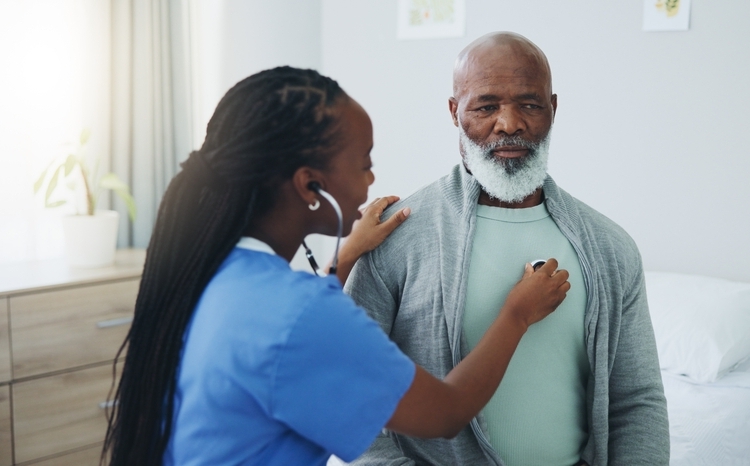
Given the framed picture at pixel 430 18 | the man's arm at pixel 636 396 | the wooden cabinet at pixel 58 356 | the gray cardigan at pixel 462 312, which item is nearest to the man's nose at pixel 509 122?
the gray cardigan at pixel 462 312

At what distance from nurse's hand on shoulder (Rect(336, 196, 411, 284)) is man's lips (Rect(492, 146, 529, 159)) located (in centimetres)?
20

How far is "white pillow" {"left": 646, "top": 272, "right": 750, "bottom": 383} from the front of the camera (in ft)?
6.05

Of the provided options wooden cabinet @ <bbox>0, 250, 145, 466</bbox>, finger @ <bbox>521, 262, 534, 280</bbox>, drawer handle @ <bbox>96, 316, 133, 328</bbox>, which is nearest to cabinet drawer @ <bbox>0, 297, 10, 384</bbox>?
Answer: wooden cabinet @ <bbox>0, 250, 145, 466</bbox>

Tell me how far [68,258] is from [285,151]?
189cm

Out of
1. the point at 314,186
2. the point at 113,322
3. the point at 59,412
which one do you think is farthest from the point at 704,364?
the point at 59,412

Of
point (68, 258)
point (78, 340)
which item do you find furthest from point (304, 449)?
point (68, 258)

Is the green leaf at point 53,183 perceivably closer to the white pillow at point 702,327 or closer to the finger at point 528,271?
the finger at point 528,271

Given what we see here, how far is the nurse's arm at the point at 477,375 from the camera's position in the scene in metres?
0.85

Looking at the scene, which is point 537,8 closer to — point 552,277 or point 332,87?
point 552,277

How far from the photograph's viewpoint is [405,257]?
1259mm

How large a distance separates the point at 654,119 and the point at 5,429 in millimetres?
2233

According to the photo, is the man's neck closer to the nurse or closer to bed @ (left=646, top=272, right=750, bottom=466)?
the nurse

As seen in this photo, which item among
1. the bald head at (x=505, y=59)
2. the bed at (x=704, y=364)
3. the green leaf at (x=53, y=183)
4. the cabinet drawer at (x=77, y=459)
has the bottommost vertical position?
the cabinet drawer at (x=77, y=459)

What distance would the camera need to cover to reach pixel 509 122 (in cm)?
127
